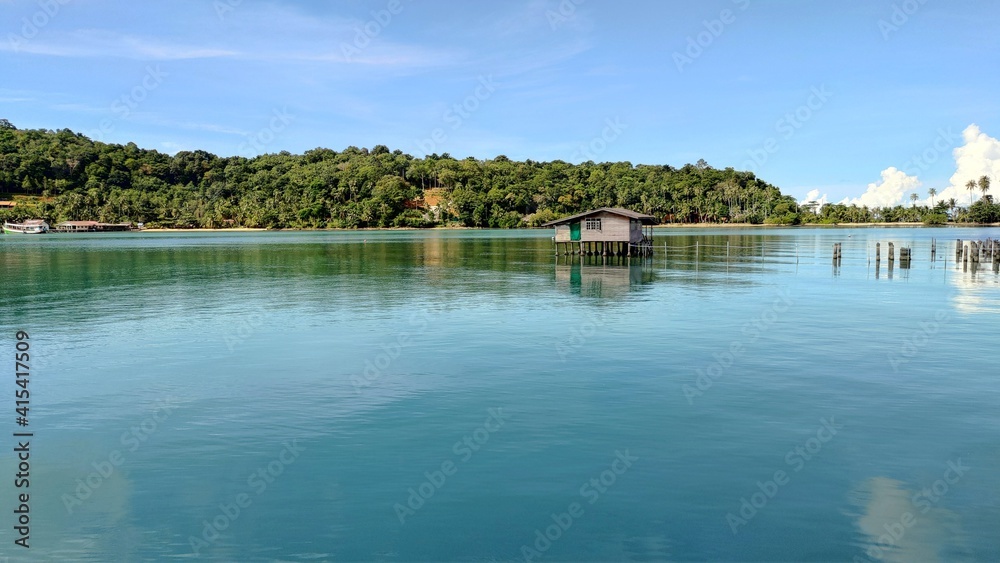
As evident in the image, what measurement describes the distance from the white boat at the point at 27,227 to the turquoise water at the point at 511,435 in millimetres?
169536

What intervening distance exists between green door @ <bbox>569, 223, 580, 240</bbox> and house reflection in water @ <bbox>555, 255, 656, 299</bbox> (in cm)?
224

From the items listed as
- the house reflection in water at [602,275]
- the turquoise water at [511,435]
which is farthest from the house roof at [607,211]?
the turquoise water at [511,435]


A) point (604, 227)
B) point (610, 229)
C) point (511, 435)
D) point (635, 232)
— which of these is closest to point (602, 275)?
point (610, 229)

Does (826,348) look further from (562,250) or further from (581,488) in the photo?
(562,250)

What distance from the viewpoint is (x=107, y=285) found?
4622 cm

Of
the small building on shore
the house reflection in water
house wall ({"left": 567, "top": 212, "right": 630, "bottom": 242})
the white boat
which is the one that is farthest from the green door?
the white boat

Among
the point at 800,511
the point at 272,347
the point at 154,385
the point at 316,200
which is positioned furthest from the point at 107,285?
the point at 316,200

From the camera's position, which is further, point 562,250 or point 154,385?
point 562,250

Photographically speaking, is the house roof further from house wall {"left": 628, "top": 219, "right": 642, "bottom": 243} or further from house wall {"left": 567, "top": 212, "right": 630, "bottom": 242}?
house wall {"left": 628, "top": 219, "right": 642, "bottom": 243}

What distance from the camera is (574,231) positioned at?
66000 millimetres

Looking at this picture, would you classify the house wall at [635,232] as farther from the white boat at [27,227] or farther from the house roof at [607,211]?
the white boat at [27,227]

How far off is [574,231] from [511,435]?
52.5m

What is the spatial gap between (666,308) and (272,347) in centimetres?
1873

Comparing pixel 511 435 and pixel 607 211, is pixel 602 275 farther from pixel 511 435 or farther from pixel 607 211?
pixel 511 435
